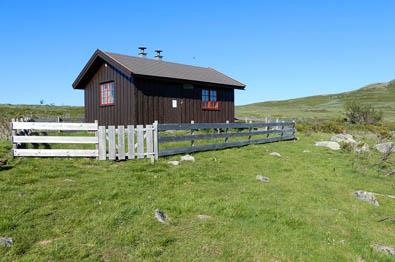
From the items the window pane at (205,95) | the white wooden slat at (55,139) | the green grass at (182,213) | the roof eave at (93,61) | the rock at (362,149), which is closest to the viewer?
the green grass at (182,213)

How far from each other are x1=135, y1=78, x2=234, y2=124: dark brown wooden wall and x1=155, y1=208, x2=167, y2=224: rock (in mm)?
15429

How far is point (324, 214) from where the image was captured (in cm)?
830

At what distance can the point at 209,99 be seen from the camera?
26953 mm

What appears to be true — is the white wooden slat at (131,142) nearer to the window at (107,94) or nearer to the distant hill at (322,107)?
the window at (107,94)

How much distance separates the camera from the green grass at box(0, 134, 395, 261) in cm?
591

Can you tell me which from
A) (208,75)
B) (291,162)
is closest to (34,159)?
(291,162)

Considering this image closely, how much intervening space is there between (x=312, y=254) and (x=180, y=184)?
433 centimetres

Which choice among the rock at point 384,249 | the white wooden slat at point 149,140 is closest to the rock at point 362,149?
the white wooden slat at point 149,140

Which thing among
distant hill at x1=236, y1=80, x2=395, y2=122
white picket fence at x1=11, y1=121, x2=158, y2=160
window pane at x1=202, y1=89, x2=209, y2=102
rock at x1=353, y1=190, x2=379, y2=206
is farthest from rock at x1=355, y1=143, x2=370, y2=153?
distant hill at x1=236, y1=80, x2=395, y2=122

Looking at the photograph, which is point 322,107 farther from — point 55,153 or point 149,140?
point 55,153

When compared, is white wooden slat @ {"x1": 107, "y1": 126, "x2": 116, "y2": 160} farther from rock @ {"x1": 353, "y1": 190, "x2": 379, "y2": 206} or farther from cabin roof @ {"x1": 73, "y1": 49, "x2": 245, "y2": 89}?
cabin roof @ {"x1": 73, "y1": 49, "x2": 245, "y2": 89}

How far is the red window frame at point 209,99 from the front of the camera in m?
26.5

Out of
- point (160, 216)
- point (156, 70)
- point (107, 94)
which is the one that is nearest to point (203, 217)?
point (160, 216)

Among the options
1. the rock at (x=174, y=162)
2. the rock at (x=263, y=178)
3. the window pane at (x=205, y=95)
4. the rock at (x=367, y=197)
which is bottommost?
the rock at (x=367, y=197)
